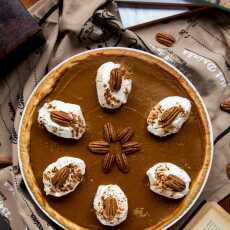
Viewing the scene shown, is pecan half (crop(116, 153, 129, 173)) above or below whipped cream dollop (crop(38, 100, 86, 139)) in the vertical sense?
below

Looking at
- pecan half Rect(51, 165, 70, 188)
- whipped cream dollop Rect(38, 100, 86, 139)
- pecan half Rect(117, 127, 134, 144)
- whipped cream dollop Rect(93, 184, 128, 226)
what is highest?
whipped cream dollop Rect(38, 100, 86, 139)

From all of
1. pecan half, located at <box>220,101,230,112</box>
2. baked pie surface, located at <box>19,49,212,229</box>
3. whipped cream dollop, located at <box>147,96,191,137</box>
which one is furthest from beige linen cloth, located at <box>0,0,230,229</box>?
whipped cream dollop, located at <box>147,96,191,137</box>

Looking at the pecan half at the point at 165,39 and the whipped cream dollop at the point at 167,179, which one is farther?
the pecan half at the point at 165,39

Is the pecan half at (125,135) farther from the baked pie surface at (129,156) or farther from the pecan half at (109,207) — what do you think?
the pecan half at (109,207)

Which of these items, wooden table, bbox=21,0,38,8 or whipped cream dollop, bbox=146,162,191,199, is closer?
whipped cream dollop, bbox=146,162,191,199

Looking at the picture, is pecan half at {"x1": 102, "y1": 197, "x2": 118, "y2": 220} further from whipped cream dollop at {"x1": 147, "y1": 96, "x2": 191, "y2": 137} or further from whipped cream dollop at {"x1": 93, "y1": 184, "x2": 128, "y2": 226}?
whipped cream dollop at {"x1": 147, "y1": 96, "x2": 191, "y2": 137}

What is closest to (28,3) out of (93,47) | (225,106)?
(93,47)

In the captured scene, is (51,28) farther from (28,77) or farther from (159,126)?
(159,126)

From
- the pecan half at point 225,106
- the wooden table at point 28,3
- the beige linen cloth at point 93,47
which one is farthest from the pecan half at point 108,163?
the wooden table at point 28,3
